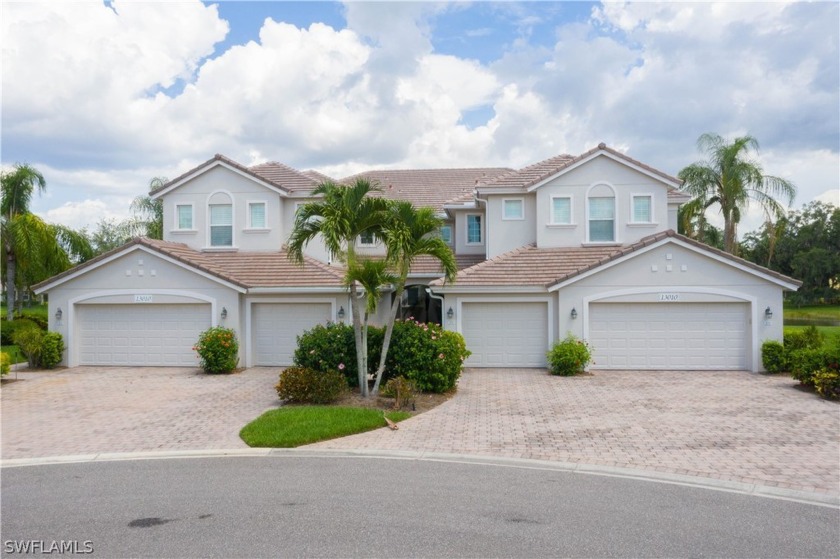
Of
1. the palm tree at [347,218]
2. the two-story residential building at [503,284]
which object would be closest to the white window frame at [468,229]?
the two-story residential building at [503,284]

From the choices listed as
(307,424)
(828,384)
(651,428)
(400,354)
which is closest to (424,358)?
(400,354)

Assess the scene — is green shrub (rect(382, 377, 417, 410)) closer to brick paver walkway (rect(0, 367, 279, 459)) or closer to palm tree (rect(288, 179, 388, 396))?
palm tree (rect(288, 179, 388, 396))

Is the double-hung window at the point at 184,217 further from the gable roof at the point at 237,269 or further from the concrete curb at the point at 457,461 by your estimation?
the concrete curb at the point at 457,461

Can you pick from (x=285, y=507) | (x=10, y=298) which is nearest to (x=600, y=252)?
(x=285, y=507)

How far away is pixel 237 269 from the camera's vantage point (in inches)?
782

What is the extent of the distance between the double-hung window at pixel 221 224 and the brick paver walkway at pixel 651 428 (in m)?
10.8

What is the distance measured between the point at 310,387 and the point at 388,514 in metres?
6.38

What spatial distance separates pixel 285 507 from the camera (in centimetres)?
700

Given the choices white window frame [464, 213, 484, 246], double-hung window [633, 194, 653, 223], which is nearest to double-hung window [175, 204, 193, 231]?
white window frame [464, 213, 484, 246]

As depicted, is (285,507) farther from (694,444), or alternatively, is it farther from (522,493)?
(694,444)

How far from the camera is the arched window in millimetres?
20359

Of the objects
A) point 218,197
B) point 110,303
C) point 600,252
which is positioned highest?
point 218,197

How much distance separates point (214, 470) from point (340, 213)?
5.80 metres

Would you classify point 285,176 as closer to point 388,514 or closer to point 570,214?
point 570,214
